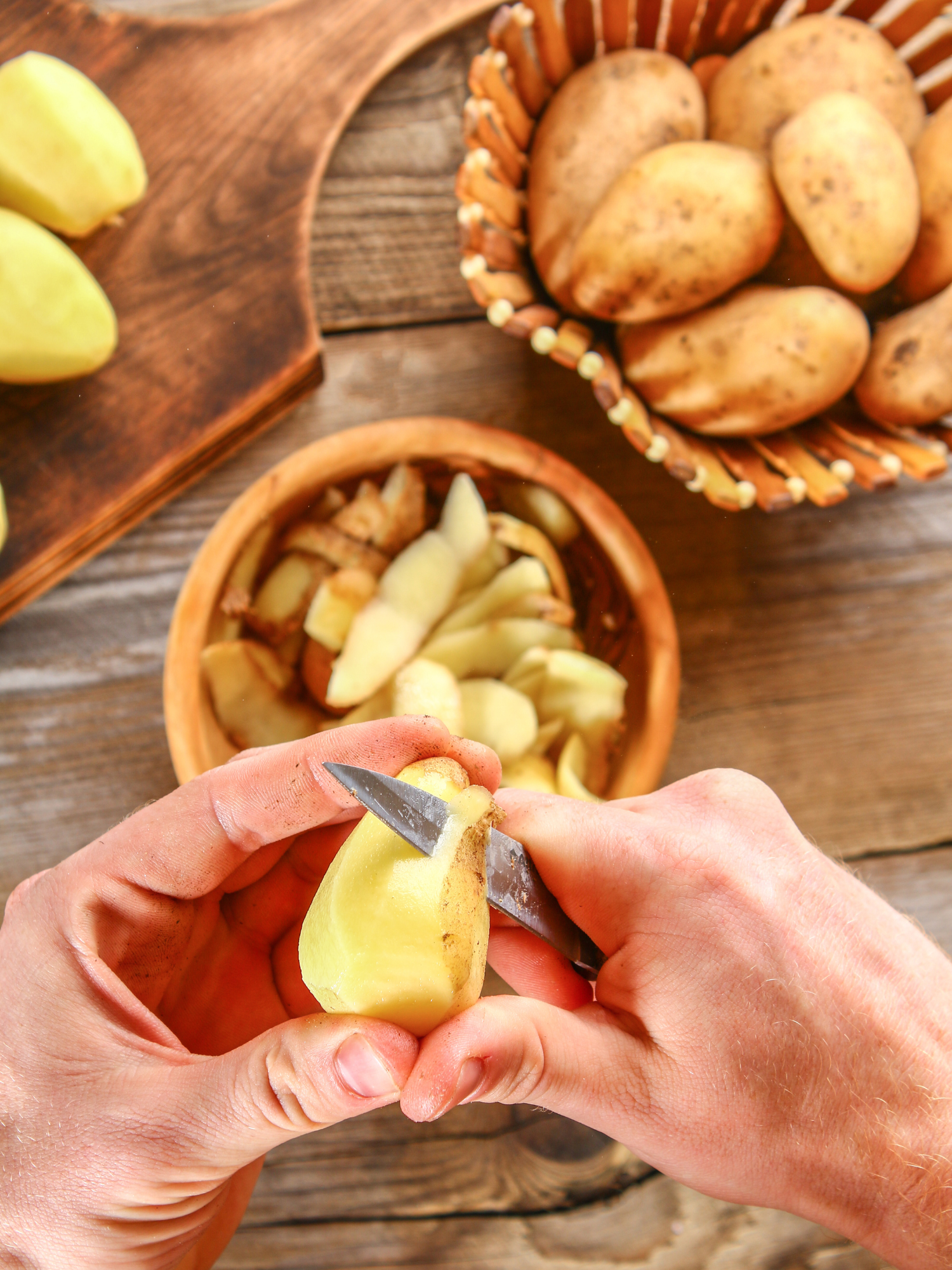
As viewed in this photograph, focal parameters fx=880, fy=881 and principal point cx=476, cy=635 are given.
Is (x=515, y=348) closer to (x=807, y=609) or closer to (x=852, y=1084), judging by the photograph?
(x=807, y=609)

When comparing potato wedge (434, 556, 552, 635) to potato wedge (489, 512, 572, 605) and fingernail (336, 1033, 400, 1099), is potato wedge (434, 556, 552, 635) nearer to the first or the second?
potato wedge (489, 512, 572, 605)

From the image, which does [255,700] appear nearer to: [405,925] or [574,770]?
[574,770]

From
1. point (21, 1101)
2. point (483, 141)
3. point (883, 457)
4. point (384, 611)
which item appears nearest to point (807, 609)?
point (883, 457)

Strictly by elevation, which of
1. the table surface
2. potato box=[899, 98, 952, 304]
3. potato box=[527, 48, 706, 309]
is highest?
potato box=[527, 48, 706, 309]

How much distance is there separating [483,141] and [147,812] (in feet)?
2.09

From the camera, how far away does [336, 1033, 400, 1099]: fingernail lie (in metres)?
0.46

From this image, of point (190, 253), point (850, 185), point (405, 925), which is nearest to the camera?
point (405, 925)

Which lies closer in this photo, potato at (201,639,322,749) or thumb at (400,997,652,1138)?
thumb at (400,997,652,1138)

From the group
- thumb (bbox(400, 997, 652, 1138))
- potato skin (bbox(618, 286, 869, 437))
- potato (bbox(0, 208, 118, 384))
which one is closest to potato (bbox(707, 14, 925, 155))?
potato skin (bbox(618, 286, 869, 437))

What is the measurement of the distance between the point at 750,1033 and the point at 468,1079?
0.20m

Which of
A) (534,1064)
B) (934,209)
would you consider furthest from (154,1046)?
(934,209)

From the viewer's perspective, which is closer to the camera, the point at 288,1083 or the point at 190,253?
the point at 288,1083

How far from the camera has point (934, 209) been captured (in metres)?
0.79

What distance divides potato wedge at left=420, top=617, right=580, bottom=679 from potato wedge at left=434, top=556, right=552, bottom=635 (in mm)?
13
